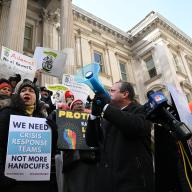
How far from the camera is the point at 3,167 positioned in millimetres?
2246

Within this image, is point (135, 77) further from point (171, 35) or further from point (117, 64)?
point (171, 35)

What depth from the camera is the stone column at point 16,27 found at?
10.2 m

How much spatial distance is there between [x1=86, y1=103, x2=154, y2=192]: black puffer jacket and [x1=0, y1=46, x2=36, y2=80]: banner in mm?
4310

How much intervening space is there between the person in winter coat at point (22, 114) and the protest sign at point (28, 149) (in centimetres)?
6

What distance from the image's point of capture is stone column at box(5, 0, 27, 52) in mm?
10180

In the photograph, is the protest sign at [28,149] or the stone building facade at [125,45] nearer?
the protest sign at [28,149]

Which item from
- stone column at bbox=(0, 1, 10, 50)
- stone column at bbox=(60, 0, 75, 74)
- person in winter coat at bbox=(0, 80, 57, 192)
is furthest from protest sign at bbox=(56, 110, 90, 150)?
stone column at bbox=(0, 1, 10, 50)

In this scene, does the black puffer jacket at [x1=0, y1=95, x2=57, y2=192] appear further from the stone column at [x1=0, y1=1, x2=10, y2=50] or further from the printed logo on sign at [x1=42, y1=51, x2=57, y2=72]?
the stone column at [x1=0, y1=1, x2=10, y2=50]

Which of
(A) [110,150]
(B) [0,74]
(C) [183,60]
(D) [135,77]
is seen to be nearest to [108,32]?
(D) [135,77]

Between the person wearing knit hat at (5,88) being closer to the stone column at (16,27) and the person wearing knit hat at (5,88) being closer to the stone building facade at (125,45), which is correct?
the stone column at (16,27)

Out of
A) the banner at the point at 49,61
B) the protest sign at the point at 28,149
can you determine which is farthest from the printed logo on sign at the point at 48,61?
the protest sign at the point at 28,149

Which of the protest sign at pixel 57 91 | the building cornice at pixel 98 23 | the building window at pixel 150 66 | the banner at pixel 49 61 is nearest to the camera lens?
the protest sign at pixel 57 91

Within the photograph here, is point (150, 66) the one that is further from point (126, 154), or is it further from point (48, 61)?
point (126, 154)

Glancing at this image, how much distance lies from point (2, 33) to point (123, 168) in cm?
1246
